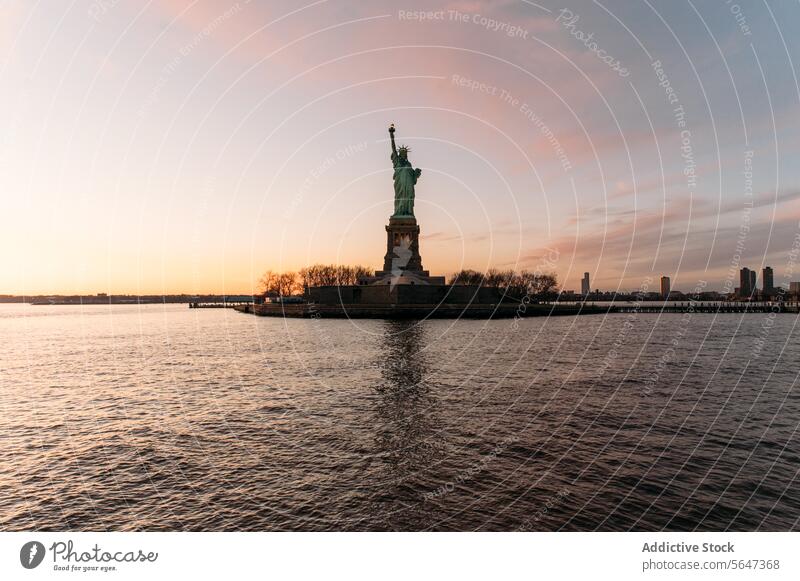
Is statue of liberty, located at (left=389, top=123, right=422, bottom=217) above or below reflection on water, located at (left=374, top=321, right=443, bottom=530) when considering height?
above

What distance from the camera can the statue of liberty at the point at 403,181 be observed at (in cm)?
9544

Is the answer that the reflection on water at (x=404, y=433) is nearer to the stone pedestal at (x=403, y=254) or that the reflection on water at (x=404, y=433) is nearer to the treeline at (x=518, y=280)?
the stone pedestal at (x=403, y=254)

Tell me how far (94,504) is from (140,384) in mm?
20692

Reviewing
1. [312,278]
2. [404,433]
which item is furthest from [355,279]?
[404,433]

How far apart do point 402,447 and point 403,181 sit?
272 ft

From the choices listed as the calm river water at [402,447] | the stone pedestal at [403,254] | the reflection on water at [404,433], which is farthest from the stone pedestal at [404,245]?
the calm river water at [402,447]

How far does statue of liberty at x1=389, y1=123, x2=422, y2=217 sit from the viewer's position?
3757 inches

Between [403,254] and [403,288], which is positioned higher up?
[403,254]

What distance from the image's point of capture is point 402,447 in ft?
59.3

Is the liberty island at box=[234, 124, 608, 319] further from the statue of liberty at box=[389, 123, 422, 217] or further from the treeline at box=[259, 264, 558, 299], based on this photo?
the treeline at box=[259, 264, 558, 299]

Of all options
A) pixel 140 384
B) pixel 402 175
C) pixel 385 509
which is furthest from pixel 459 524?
pixel 402 175

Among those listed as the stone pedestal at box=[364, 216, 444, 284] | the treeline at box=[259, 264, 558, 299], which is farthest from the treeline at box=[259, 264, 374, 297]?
the stone pedestal at box=[364, 216, 444, 284]

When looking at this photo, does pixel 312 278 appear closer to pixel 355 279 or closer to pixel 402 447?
pixel 355 279

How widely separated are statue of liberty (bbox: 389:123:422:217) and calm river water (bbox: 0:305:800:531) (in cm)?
6219
